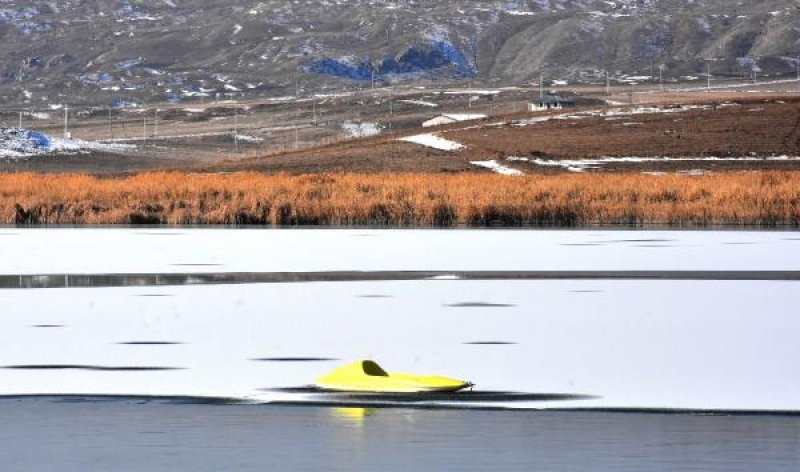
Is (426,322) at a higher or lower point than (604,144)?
Result: higher

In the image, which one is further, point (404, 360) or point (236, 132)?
point (236, 132)

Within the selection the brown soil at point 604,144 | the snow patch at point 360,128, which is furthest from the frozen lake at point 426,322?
the snow patch at point 360,128

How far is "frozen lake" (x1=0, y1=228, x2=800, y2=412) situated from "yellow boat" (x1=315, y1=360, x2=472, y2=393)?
0.58 feet

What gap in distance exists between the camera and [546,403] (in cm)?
1223

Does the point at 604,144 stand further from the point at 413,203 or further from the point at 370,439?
the point at 370,439

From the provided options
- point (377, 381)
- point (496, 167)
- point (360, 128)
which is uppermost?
point (377, 381)

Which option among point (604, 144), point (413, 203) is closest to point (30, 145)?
point (604, 144)

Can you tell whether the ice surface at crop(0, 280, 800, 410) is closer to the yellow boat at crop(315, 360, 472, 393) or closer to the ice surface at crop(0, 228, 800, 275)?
Result: the yellow boat at crop(315, 360, 472, 393)

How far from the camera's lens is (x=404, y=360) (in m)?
14.7

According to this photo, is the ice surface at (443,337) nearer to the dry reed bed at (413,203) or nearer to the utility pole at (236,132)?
the dry reed bed at (413,203)

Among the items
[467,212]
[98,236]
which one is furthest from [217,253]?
[467,212]

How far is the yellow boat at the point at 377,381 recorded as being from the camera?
12.6 metres

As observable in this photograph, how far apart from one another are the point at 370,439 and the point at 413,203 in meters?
31.3

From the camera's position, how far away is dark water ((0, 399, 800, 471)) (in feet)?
33.0
